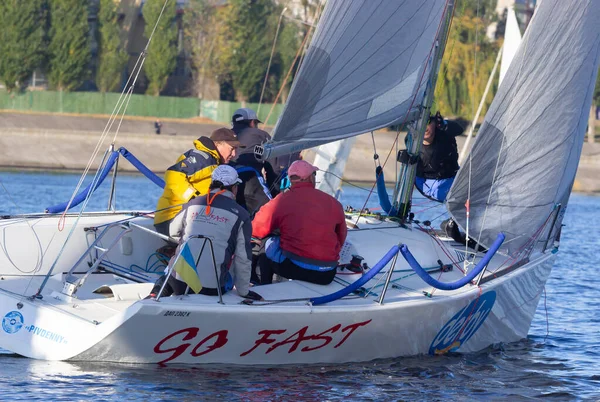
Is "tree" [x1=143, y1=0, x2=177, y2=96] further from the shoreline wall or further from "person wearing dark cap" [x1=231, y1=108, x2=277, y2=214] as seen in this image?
"person wearing dark cap" [x1=231, y1=108, x2=277, y2=214]

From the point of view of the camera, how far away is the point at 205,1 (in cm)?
4775

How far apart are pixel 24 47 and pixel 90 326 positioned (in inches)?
1524

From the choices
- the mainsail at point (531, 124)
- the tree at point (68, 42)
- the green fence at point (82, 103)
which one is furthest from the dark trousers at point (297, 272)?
the tree at point (68, 42)

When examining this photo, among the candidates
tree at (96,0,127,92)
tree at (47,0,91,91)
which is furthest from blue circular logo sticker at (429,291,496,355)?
tree at (47,0,91,91)

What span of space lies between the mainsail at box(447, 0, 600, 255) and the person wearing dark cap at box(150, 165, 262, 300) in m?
2.55

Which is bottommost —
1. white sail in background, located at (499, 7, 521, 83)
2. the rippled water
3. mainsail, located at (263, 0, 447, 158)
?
the rippled water

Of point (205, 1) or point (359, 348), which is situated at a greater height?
point (205, 1)

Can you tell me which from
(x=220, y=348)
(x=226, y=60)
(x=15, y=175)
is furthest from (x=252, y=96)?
(x=220, y=348)

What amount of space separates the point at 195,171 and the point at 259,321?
1806 millimetres

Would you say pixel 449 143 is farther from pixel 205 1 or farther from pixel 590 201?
pixel 205 1

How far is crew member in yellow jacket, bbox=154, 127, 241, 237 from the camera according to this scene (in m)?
8.27

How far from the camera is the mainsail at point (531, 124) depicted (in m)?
8.84

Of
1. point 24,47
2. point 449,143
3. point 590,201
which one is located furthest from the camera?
point 24,47

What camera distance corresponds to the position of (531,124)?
29.2 ft
